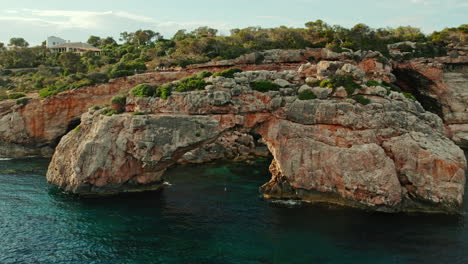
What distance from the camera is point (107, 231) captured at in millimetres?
30875

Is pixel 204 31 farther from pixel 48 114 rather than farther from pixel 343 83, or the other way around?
pixel 343 83

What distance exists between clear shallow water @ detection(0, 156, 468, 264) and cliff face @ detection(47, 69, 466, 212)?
216cm

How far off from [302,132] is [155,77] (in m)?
33.8

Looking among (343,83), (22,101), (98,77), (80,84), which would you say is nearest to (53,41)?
(22,101)

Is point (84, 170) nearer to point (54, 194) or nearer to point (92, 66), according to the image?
point (54, 194)

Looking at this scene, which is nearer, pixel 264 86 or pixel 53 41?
pixel 264 86

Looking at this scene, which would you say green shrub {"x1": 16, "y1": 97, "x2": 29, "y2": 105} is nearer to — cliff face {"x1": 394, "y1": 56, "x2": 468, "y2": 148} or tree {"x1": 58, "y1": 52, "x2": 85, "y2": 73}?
tree {"x1": 58, "y1": 52, "x2": 85, "y2": 73}

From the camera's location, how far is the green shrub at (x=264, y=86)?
1586 inches

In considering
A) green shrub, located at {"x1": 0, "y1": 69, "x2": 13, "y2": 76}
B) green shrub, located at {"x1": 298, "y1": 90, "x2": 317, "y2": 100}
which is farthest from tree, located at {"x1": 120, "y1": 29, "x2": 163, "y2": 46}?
green shrub, located at {"x1": 298, "y1": 90, "x2": 317, "y2": 100}

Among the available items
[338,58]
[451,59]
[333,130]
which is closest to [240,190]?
[333,130]

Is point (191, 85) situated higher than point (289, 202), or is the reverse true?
point (191, 85)

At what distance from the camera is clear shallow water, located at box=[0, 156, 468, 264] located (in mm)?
26609

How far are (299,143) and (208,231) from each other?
1381 centimetres

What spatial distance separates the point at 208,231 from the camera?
30.8m
